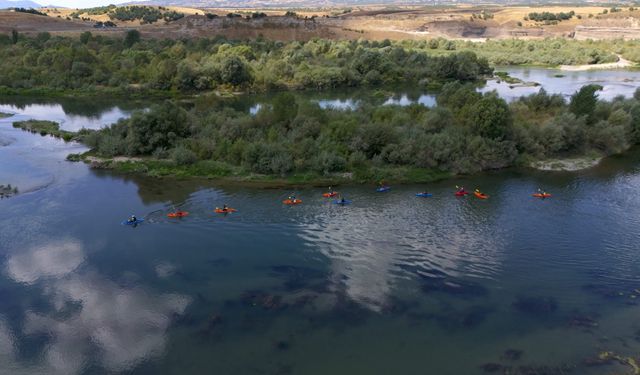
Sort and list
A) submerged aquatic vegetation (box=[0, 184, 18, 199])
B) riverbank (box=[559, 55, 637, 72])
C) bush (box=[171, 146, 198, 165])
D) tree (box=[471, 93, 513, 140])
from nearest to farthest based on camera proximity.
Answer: submerged aquatic vegetation (box=[0, 184, 18, 199]), tree (box=[471, 93, 513, 140]), bush (box=[171, 146, 198, 165]), riverbank (box=[559, 55, 637, 72])

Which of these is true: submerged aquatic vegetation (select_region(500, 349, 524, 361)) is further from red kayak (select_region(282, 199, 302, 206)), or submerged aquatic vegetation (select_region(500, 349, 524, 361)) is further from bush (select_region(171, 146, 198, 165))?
bush (select_region(171, 146, 198, 165))

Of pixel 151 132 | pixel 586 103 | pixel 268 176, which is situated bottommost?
pixel 268 176

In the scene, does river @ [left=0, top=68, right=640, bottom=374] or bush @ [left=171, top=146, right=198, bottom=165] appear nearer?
river @ [left=0, top=68, right=640, bottom=374]

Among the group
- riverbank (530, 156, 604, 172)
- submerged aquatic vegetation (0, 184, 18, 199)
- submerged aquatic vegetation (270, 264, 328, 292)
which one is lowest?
submerged aquatic vegetation (270, 264, 328, 292)

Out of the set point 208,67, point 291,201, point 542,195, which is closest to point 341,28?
point 208,67

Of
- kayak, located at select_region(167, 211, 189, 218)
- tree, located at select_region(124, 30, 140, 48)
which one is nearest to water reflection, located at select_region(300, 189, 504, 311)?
kayak, located at select_region(167, 211, 189, 218)

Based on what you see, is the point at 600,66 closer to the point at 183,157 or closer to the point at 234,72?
the point at 234,72

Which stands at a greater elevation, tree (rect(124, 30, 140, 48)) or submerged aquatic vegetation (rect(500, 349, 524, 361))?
tree (rect(124, 30, 140, 48))

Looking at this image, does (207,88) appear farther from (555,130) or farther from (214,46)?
(555,130)
